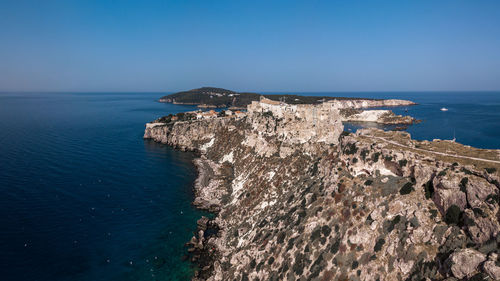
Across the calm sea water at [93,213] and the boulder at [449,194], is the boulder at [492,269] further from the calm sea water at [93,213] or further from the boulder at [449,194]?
the calm sea water at [93,213]

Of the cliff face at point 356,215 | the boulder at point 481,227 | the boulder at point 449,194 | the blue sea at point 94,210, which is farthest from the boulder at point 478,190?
the blue sea at point 94,210

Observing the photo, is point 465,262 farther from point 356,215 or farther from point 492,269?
point 356,215

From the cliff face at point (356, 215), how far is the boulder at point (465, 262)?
70 mm

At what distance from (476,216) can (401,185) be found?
7.84 m

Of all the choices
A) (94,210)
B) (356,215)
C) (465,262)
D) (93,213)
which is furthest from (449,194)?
(94,210)

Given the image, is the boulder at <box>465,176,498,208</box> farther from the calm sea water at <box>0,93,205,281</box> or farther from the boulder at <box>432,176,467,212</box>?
the calm sea water at <box>0,93,205,281</box>

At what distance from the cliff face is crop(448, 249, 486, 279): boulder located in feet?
0.23

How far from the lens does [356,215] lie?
3195cm

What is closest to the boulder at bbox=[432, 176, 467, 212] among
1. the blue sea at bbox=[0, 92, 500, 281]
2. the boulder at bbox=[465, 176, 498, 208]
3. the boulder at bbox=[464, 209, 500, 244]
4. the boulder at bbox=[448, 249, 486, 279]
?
the boulder at bbox=[465, 176, 498, 208]

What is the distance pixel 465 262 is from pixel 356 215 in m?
11.1

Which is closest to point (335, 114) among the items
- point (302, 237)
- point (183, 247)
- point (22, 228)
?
point (302, 237)

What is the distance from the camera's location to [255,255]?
36.4m

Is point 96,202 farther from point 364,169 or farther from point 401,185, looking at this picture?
point 401,185

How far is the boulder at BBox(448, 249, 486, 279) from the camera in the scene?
2186 cm
